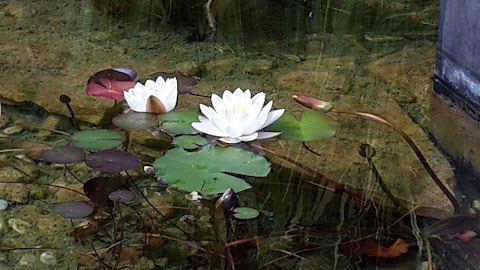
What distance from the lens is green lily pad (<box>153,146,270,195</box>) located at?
4.19 feet

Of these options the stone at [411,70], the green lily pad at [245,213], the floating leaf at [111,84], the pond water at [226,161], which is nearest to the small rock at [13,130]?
the pond water at [226,161]

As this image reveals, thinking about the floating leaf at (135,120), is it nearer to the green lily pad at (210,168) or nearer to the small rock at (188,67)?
the green lily pad at (210,168)

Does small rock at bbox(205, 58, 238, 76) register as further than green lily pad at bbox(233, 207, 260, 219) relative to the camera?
Yes

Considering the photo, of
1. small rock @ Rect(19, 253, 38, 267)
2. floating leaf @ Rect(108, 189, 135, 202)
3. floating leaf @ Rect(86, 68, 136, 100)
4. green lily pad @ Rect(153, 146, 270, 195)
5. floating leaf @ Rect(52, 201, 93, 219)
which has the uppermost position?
floating leaf @ Rect(86, 68, 136, 100)

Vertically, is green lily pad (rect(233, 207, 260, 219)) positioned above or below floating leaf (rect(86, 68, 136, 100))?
below

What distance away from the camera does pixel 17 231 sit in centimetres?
128

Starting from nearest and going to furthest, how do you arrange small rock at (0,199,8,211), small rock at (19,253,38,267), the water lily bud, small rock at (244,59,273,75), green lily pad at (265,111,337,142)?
1. small rock at (19,253,38,267)
2. small rock at (0,199,8,211)
3. green lily pad at (265,111,337,142)
4. the water lily bud
5. small rock at (244,59,273,75)

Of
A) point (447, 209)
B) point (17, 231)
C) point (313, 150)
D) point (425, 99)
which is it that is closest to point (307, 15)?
point (425, 99)

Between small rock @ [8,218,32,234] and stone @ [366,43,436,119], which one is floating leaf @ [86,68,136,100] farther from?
stone @ [366,43,436,119]

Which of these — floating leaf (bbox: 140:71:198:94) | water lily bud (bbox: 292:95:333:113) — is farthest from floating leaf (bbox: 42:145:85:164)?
water lily bud (bbox: 292:95:333:113)

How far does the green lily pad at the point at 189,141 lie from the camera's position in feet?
4.57

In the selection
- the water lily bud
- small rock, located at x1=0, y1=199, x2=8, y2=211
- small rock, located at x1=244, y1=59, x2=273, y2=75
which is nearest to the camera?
small rock, located at x1=0, y1=199, x2=8, y2=211

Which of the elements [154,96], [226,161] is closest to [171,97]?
[154,96]

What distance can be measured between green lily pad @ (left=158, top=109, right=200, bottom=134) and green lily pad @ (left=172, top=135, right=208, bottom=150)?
2 cm
